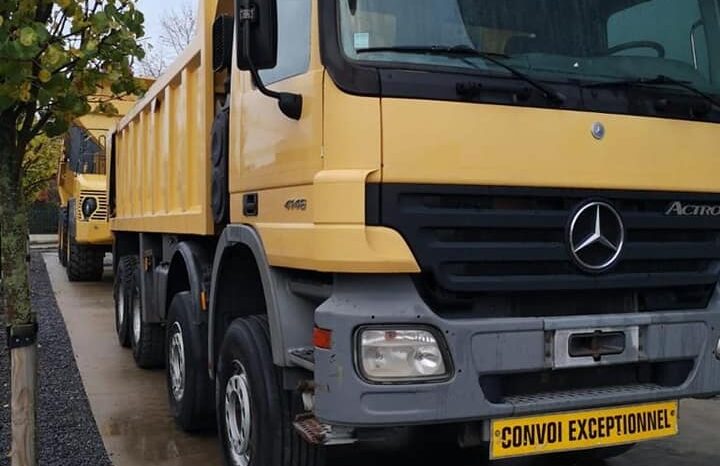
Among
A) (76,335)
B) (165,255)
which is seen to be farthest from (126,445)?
(76,335)

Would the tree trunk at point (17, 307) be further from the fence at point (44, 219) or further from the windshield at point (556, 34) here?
the fence at point (44, 219)

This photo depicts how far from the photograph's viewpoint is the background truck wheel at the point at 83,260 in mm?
14828

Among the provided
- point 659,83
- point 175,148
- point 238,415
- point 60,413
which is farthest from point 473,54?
point 60,413

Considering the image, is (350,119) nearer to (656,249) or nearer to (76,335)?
(656,249)

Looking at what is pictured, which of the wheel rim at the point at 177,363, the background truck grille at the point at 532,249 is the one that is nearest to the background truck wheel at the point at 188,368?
the wheel rim at the point at 177,363

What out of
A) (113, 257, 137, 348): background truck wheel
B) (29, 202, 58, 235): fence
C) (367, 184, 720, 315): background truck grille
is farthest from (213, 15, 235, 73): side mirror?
(29, 202, 58, 235): fence

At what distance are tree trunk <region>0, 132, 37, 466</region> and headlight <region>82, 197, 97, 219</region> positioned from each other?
10.3 metres

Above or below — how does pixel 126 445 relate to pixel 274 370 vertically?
below

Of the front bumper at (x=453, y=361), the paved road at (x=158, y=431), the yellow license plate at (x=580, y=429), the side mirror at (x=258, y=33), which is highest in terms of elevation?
the side mirror at (x=258, y=33)

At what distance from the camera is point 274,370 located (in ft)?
11.2

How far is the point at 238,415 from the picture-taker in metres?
3.87

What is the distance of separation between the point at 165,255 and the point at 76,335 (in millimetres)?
3655

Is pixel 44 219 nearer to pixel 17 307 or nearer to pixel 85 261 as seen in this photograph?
pixel 85 261

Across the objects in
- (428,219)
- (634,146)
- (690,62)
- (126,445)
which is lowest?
(126,445)
